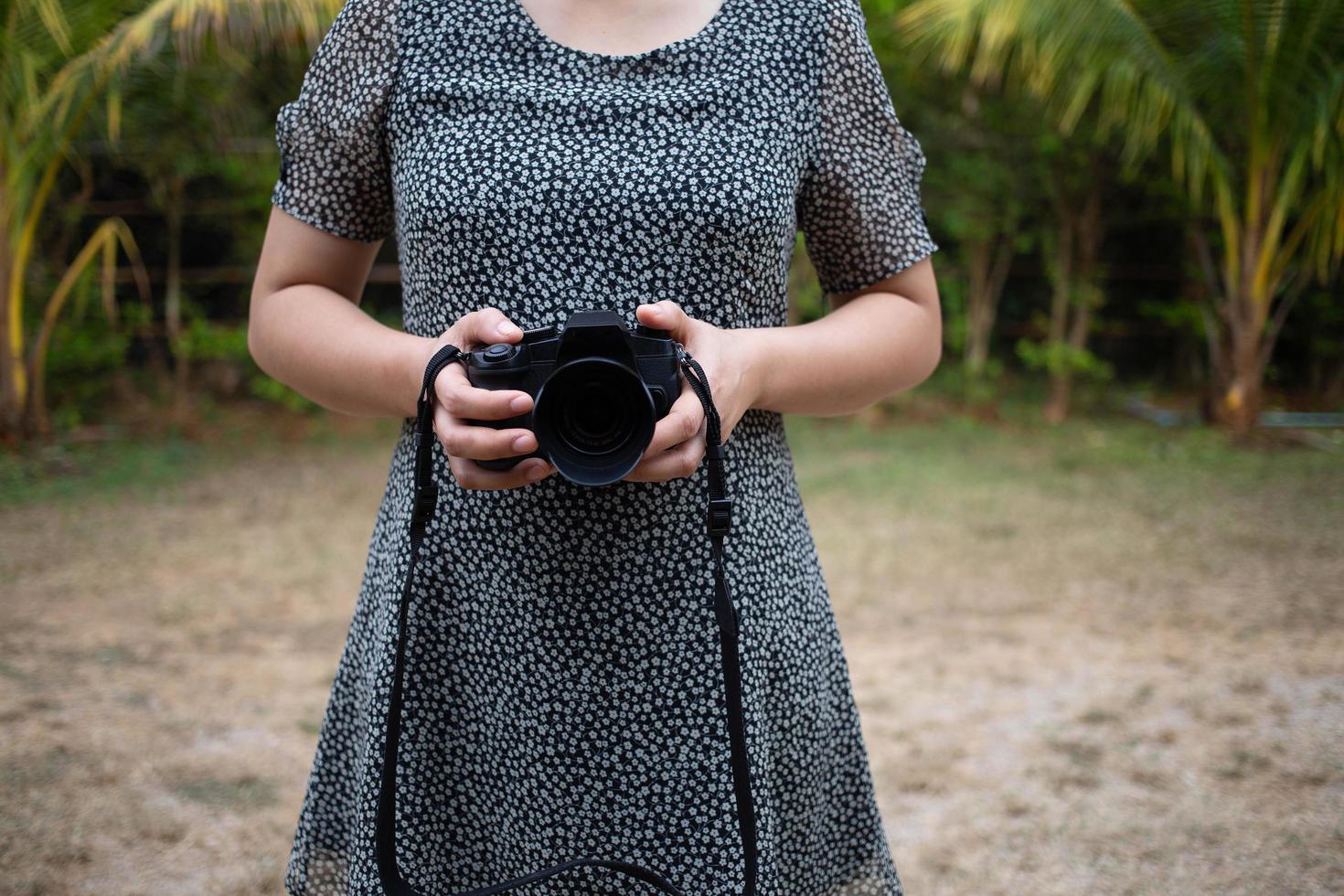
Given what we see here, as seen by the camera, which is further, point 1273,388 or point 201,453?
point 1273,388

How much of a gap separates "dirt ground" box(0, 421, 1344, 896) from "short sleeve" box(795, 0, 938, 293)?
6.43ft

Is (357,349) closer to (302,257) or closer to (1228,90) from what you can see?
(302,257)

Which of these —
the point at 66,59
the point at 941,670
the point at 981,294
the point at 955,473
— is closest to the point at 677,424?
the point at 941,670

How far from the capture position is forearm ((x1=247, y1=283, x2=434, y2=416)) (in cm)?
109

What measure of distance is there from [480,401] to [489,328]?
0.07m

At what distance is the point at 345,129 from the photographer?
3.75 feet

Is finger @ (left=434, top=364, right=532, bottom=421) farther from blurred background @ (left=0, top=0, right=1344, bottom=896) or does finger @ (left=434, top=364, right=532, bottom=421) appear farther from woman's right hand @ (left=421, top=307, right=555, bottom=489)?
blurred background @ (left=0, top=0, right=1344, bottom=896)

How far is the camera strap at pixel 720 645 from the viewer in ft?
3.24

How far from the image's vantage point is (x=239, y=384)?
8.66 metres

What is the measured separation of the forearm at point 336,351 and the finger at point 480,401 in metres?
0.11

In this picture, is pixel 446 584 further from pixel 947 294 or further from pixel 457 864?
pixel 947 294

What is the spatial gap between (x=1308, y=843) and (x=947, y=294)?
6.45 m

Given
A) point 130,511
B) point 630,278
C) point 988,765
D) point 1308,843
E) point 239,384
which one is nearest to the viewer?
point 630,278

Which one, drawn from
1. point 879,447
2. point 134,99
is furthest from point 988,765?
point 134,99
